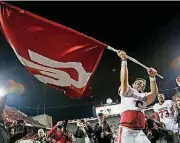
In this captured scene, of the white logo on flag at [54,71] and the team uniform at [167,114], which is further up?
the white logo on flag at [54,71]

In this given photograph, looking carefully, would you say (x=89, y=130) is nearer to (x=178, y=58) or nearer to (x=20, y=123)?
(x=20, y=123)

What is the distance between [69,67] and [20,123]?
166 centimetres

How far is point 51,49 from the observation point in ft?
21.6

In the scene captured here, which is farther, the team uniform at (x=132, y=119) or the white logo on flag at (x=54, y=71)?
the white logo on flag at (x=54, y=71)

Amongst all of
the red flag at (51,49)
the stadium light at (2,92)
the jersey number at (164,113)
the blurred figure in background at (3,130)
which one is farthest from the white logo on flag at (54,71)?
the jersey number at (164,113)

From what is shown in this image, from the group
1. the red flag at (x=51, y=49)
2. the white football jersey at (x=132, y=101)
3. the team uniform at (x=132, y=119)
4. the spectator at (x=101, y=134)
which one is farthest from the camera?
the spectator at (x=101, y=134)

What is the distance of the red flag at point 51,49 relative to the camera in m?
6.32

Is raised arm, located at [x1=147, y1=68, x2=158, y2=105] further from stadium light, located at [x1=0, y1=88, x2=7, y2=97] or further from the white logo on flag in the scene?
stadium light, located at [x1=0, y1=88, x2=7, y2=97]

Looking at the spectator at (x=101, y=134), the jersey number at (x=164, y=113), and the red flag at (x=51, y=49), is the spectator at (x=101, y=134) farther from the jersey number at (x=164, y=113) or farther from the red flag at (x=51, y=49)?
the red flag at (x=51, y=49)

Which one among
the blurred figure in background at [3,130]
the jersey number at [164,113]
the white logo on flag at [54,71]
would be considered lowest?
the blurred figure in background at [3,130]

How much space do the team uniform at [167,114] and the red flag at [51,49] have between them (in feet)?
9.39

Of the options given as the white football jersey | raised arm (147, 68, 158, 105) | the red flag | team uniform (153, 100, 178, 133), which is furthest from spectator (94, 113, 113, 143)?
the white football jersey

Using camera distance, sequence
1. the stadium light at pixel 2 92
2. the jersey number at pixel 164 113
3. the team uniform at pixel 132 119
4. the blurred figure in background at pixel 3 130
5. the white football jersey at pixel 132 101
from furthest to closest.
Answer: the jersey number at pixel 164 113
the white football jersey at pixel 132 101
the team uniform at pixel 132 119
the stadium light at pixel 2 92
the blurred figure in background at pixel 3 130

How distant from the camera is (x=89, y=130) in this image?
10289mm
